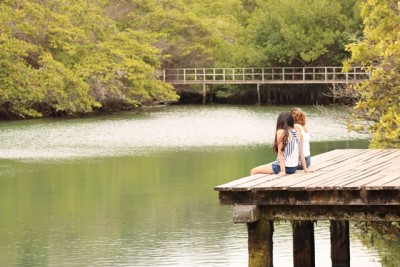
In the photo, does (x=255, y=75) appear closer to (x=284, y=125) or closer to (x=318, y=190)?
(x=284, y=125)

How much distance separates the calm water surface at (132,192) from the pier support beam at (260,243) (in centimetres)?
313

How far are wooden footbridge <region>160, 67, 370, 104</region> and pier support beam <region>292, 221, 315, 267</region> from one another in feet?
144

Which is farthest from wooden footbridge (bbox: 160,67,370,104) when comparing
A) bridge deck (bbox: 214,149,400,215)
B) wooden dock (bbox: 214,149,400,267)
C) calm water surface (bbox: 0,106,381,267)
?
wooden dock (bbox: 214,149,400,267)

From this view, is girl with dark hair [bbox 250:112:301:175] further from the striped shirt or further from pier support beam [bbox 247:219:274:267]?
pier support beam [bbox 247:219:274:267]

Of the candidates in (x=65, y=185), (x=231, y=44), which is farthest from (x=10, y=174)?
(x=231, y=44)

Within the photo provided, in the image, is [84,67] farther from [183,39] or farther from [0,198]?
[0,198]

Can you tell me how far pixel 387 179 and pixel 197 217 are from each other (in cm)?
766

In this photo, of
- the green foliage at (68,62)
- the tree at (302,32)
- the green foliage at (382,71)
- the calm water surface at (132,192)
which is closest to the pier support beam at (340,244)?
the calm water surface at (132,192)

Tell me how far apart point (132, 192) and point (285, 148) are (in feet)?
33.4

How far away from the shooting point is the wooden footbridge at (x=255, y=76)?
5650 cm

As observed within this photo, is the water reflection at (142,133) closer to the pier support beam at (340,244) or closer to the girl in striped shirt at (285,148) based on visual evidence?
the pier support beam at (340,244)

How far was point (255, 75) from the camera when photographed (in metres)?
60.2

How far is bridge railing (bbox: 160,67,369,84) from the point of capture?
56.6 meters

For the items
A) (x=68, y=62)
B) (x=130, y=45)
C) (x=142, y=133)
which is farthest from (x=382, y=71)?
(x=130, y=45)
